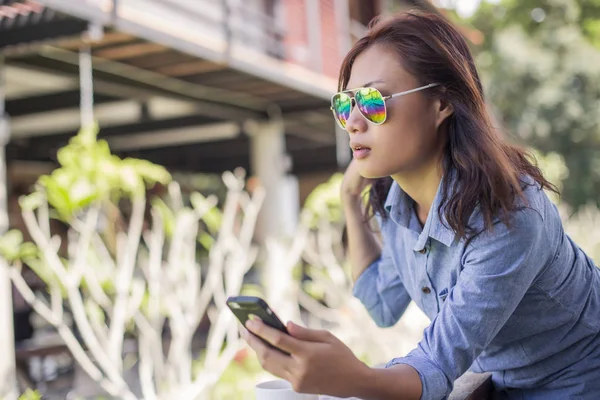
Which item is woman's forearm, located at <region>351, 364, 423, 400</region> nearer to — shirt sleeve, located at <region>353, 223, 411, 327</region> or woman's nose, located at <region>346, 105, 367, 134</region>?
woman's nose, located at <region>346, 105, 367, 134</region>

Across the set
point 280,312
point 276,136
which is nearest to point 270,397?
point 280,312

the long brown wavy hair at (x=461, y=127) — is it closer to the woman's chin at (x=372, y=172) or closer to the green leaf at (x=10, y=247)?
the woman's chin at (x=372, y=172)

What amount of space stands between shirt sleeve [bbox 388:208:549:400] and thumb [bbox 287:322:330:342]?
0.70ft

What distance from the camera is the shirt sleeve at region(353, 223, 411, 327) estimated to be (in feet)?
5.52

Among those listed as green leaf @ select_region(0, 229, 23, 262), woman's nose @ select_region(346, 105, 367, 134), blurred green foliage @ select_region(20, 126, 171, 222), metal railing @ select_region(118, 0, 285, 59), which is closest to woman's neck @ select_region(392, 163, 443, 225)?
woman's nose @ select_region(346, 105, 367, 134)

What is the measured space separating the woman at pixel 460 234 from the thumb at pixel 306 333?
0.17 ft

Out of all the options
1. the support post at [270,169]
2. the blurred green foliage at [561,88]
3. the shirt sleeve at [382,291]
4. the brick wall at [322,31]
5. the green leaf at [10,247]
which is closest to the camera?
the shirt sleeve at [382,291]

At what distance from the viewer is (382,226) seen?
5.43 ft

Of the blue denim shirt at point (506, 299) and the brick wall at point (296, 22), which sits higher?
the brick wall at point (296, 22)

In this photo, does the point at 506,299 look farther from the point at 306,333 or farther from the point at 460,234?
the point at 306,333

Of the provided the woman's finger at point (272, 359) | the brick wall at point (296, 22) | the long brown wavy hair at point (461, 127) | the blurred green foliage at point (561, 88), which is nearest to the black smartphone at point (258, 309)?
the woman's finger at point (272, 359)

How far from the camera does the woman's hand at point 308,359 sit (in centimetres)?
98

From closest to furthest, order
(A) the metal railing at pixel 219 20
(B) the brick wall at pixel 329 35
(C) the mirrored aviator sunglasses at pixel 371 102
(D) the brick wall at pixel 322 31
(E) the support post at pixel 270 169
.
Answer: (C) the mirrored aviator sunglasses at pixel 371 102 < (A) the metal railing at pixel 219 20 < (E) the support post at pixel 270 169 < (D) the brick wall at pixel 322 31 < (B) the brick wall at pixel 329 35

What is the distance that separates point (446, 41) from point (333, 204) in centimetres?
429
